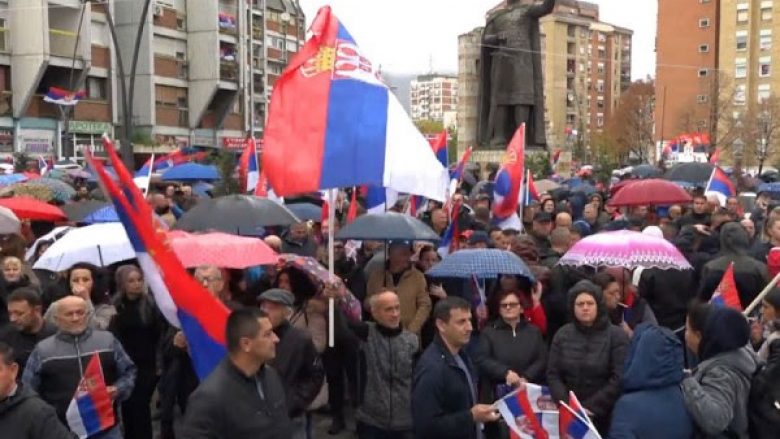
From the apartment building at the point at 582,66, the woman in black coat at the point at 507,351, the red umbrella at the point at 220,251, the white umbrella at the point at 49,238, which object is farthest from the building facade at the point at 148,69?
the apartment building at the point at 582,66

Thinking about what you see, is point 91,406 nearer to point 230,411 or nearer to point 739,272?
point 230,411

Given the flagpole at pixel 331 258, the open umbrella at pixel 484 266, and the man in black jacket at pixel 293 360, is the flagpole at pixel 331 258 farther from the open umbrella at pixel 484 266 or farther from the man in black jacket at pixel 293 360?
the open umbrella at pixel 484 266

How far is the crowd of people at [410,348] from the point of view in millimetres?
4043

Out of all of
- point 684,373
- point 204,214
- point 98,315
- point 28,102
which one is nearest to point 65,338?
point 98,315

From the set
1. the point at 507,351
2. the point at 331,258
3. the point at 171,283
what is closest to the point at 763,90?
the point at 507,351

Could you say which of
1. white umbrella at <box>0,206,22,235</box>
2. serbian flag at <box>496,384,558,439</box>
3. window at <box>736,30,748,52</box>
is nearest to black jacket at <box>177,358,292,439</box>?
serbian flag at <box>496,384,558,439</box>

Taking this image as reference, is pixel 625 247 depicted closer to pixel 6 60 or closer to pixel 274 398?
pixel 274 398

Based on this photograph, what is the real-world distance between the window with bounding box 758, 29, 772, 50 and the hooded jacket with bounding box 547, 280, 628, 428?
69.4 m

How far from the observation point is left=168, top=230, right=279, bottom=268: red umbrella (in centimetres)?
583

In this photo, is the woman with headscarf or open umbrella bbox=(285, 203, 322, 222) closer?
the woman with headscarf

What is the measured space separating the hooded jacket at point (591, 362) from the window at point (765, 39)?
69.4 metres

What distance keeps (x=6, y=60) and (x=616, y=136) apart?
4354cm

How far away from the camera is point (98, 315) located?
6.49 metres

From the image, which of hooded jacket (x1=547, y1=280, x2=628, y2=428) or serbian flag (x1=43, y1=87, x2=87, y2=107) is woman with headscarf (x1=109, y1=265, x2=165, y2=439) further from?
serbian flag (x1=43, y1=87, x2=87, y2=107)
